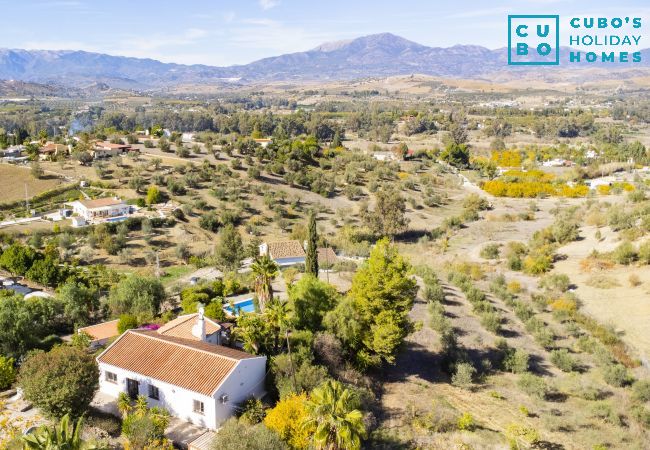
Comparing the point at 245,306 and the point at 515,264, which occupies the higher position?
the point at 245,306

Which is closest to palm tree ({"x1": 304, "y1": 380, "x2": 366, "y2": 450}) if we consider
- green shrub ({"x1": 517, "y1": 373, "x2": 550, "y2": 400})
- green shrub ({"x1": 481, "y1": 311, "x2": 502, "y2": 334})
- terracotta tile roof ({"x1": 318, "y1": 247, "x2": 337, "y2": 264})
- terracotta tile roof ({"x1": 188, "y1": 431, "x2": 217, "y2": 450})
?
terracotta tile roof ({"x1": 188, "y1": 431, "x2": 217, "y2": 450})

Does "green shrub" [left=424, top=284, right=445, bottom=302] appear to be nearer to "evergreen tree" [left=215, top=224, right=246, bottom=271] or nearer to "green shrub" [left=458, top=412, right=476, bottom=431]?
"evergreen tree" [left=215, top=224, right=246, bottom=271]

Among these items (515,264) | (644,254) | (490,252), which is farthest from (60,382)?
(644,254)

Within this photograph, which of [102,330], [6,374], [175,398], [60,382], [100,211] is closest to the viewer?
[60,382]

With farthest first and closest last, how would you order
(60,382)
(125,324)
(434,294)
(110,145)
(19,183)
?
(110,145) < (19,183) < (434,294) < (125,324) < (60,382)

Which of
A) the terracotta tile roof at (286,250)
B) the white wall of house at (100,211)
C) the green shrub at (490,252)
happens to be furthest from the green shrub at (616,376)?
the white wall of house at (100,211)

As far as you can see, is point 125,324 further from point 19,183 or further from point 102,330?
point 19,183
